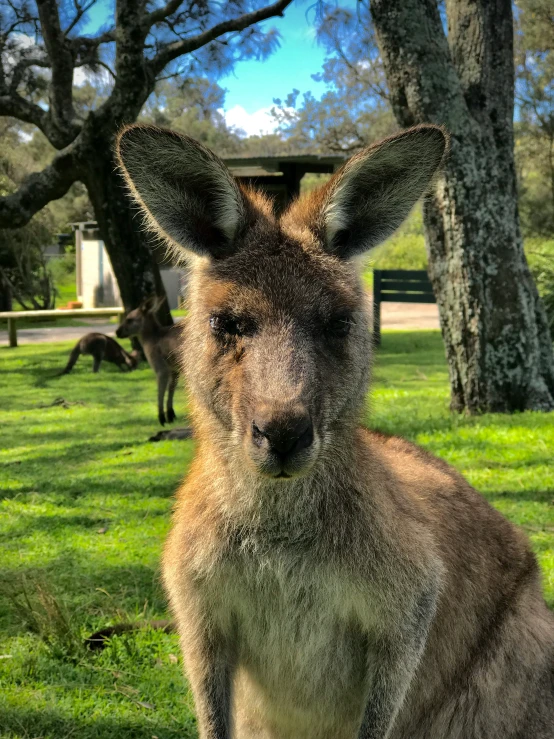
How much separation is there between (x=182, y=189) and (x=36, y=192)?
35.4ft

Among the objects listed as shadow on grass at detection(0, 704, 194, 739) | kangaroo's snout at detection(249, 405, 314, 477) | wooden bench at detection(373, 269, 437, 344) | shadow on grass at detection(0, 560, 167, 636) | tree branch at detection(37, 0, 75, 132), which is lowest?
shadow on grass at detection(0, 704, 194, 739)

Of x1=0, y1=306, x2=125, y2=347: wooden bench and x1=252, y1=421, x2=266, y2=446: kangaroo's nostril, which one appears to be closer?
x1=252, y1=421, x2=266, y2=446: kangaroo's nostril

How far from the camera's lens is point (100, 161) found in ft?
37.6

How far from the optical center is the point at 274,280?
198 cm

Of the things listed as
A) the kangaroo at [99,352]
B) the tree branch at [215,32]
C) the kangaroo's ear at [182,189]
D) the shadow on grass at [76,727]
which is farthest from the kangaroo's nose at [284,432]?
the tree branch at [215,32]

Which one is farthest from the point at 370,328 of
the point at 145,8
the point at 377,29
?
the point at 145,8

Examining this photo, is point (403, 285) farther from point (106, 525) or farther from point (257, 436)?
point (257, 436)

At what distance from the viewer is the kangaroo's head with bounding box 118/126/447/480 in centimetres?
182

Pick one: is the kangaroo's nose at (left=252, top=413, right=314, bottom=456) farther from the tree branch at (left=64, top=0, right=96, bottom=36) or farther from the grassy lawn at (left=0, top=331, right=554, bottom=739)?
the tree branch at (left=64, top=0, right=96, bottom=36)

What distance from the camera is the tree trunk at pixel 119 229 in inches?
448

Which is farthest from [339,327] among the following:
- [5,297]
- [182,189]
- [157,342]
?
[5,297]

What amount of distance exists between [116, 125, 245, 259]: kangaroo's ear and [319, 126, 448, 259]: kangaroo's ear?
267 millimetres

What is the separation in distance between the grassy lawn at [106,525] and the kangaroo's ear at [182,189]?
697 mm

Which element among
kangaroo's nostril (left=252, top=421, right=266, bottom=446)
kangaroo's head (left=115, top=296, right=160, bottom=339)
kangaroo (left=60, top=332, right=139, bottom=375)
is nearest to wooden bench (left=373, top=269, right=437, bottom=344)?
kangaroo (left=60, top=332, right=139, bottom=375)
